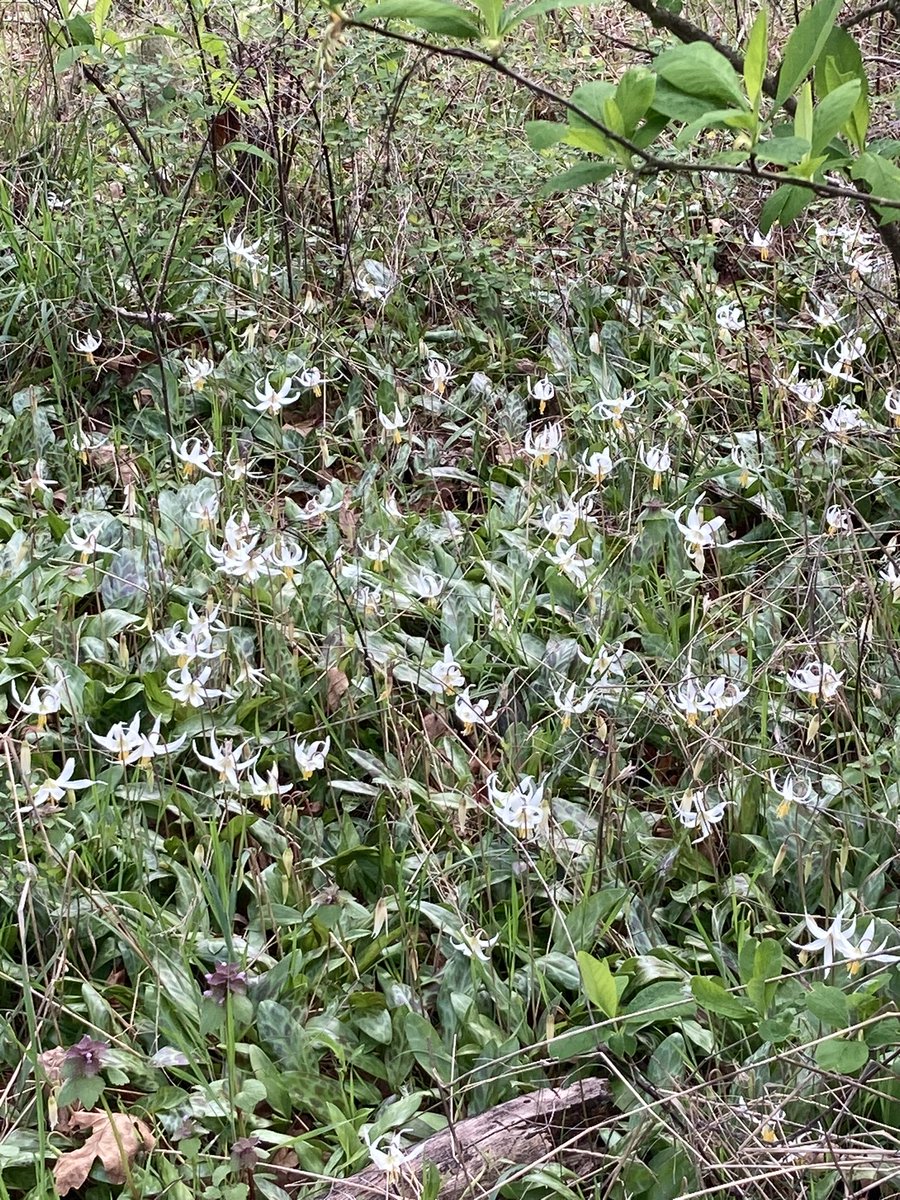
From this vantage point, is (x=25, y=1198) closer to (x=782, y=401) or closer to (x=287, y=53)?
(x=782, y=401)

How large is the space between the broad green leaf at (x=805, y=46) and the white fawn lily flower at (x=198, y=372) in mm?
2430

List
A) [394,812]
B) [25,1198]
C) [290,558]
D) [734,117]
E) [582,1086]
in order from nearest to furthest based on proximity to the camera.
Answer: [734,117]
[25,1198]
[582,1086]
[394,812]
[290,558]

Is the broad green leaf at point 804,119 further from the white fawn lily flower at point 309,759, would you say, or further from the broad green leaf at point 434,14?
the white fawn lily flower at point 309,759

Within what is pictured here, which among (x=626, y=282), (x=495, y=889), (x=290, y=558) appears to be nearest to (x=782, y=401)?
(x=626, y=282)

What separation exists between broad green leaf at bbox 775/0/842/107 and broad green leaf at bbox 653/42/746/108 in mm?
48

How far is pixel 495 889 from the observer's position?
7.26ft

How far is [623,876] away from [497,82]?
379cm

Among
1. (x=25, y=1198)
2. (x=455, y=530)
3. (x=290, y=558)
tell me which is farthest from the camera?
(x=455, y=530)

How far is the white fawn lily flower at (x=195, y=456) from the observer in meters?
3.00

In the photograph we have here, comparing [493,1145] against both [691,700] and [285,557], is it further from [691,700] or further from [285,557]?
[285,557]

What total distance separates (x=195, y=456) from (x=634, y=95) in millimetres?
2071

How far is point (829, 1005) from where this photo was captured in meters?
1.61

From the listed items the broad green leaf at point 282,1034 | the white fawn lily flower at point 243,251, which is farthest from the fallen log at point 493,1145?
the white fawn lily flower at point 243,251

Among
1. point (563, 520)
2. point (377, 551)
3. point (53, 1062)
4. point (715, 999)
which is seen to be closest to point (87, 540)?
point (377, 551)
